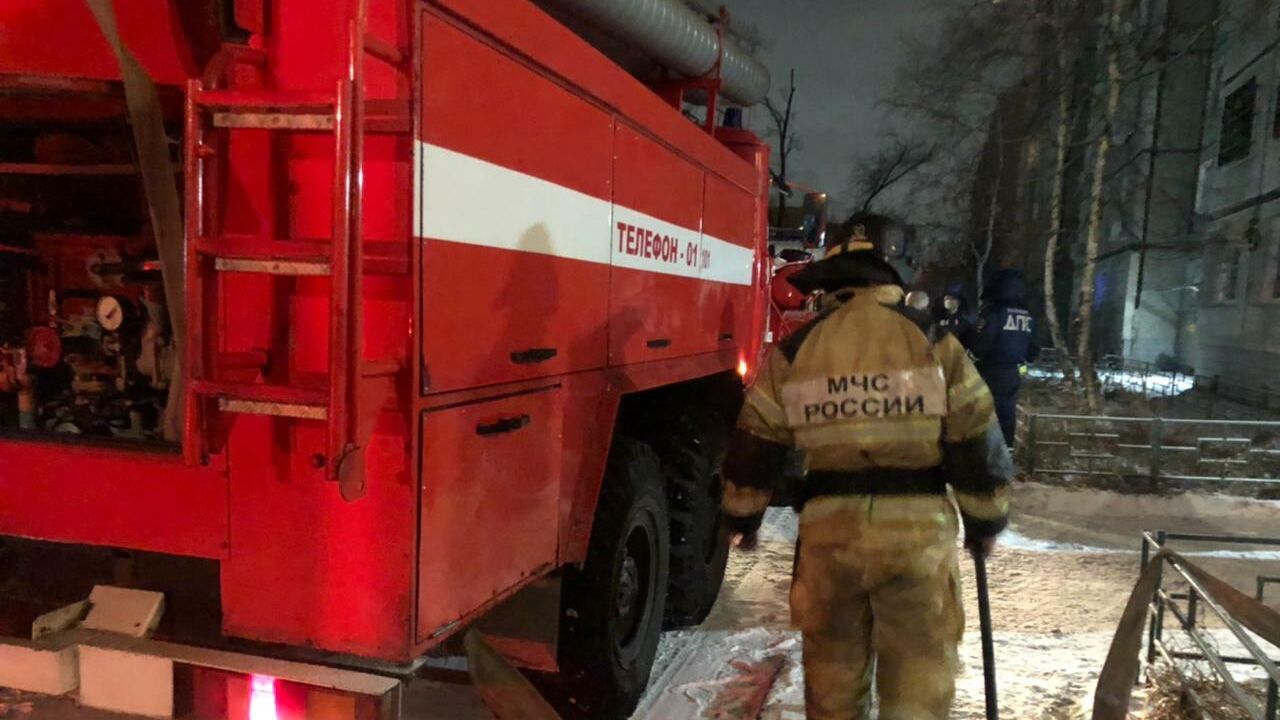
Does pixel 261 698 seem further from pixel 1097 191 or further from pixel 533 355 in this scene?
pixel 1097 191

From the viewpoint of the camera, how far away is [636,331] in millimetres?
3568

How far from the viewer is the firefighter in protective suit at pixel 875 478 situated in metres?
2.67

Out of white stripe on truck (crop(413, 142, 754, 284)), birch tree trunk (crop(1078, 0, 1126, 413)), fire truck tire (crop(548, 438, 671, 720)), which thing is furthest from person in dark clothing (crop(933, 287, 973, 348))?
birch tree trunk (crop(1078, 0, 1126, 413))

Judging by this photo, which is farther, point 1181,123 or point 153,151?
point 1181,123

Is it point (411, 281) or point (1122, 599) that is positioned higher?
point (411, 281)

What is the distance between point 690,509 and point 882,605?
184cm

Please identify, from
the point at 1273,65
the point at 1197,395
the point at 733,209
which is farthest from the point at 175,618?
the point at 1273,65

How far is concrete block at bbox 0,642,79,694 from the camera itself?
2.29 m

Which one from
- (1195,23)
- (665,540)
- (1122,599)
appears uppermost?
(1195,23)

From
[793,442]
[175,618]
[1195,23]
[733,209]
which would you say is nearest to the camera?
[175,618]

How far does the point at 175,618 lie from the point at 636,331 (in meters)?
1.93

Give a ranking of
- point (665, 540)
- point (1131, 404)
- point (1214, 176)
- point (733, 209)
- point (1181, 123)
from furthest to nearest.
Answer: point (1181, 123) < point (1214, 176) < point (1131, 404) < point (733, 209) < point (665, 540)

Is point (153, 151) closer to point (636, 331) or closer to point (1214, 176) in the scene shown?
point (636, 331)

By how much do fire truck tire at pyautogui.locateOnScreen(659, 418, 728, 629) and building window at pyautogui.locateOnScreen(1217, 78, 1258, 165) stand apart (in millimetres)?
19345
